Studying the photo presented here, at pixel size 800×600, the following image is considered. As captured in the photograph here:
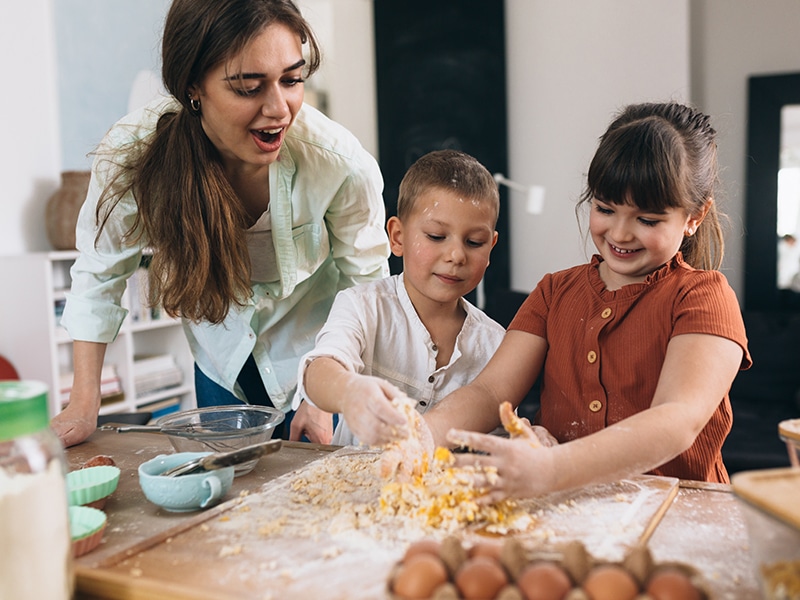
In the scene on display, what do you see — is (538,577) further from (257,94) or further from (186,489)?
(257,94)

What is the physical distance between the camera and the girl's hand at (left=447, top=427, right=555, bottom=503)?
2.95 feet

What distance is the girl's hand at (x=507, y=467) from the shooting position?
90cm

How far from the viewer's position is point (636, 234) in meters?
1.20

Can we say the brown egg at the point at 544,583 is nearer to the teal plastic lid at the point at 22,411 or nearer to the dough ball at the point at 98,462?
the teal plastic lid at the point at 22,411

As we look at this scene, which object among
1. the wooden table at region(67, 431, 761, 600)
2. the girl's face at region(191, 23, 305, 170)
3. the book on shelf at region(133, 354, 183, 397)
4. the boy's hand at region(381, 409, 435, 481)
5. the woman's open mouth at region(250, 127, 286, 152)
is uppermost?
the girl's face at region(191, 23, 305, 170)

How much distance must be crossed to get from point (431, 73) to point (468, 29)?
0.33 meters

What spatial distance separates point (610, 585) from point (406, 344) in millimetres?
963

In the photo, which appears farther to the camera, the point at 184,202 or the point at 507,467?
the point at 184,202

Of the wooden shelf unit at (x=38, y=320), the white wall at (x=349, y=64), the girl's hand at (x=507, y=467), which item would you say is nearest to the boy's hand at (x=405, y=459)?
the girl's hand at (x=507, y=467)

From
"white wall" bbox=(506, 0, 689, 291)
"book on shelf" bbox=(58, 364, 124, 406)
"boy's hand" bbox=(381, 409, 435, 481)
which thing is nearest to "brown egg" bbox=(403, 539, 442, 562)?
"boy's hand" bbox=(381, 409, 435, 481)

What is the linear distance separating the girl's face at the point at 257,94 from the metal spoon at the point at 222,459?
2.10 feet

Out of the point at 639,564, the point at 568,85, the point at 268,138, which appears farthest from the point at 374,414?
the point at 568,85

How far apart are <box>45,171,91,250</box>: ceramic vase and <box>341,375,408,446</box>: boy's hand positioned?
290cm

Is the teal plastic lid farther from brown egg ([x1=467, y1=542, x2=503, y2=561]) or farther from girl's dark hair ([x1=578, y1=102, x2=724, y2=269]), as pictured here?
girl's dark hair ([x1=578, y1=102, x2=724, y2=269])
